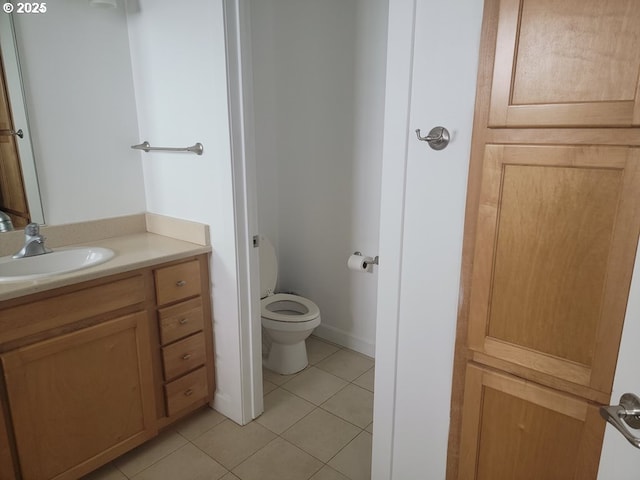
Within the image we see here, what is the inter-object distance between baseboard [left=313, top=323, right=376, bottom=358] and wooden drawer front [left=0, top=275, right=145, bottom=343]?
149 cm

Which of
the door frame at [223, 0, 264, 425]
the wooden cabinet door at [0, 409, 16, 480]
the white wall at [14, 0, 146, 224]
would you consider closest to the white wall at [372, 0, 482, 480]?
the door frame at [223, 0, 264, 425]

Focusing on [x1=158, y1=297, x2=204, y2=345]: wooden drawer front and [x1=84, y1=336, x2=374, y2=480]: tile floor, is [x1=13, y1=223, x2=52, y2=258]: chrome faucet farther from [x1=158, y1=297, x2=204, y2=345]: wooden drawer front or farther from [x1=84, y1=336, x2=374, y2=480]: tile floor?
[x1=84, y1=336, x2=374, y2=480]: tile floor

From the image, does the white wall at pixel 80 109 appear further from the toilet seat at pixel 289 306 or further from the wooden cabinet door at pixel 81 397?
the toilet seat at pixel 289 306

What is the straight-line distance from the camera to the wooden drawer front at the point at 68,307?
1.39 metres

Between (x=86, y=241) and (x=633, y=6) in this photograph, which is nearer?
(x=633, y=6)

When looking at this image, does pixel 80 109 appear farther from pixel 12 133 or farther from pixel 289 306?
pixel 289 306

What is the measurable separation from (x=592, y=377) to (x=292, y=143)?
227cm

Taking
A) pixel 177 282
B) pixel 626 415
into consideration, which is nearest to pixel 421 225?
pixel 626 415

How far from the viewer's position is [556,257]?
94 cm

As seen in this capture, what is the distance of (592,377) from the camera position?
36.5 inches

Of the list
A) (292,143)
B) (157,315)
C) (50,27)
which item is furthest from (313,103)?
(157,315)

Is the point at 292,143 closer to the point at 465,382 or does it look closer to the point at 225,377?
the point at 225,377

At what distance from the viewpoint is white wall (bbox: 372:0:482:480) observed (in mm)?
1086

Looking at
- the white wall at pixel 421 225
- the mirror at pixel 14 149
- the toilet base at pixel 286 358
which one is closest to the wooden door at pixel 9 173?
the mirror at pixel 14 149
